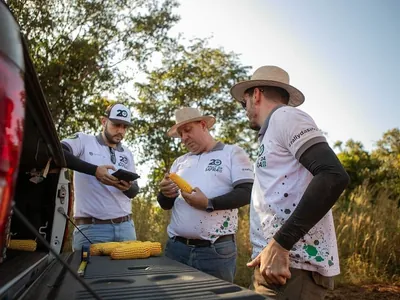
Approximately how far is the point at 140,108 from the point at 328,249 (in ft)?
49.8

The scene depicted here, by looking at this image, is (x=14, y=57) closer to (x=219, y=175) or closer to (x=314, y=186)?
(x=314, y=186)

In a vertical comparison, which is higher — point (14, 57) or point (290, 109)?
point (290, 109)

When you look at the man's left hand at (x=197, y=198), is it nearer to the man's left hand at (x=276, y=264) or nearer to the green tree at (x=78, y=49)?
the man's left hand at (x=276, y=264)

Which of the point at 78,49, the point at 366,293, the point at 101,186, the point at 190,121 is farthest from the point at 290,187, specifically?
the point at 78,49

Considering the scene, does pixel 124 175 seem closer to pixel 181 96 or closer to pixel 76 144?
pixel 76 144

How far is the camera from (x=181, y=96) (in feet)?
56.1

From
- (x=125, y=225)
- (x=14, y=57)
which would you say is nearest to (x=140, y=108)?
(x=125, y=225)

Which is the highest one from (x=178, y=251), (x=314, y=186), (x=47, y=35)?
(x=47, y=35)

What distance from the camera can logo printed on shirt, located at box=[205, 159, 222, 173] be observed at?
3625 mm

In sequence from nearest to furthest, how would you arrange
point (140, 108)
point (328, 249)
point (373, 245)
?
point (328, 249), point (373, 245), point (140, 108)

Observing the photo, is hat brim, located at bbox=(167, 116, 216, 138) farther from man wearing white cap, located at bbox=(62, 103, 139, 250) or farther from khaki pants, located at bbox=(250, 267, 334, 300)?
khaki pants, located at bbox=(250, 267, 334, 300)

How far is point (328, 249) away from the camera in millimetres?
2174

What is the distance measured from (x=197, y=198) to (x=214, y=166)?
0.38 meters

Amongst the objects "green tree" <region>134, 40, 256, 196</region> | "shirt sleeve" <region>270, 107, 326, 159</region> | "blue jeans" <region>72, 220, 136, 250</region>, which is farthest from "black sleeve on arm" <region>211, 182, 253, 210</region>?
"green tree" <region>134, 40, 256, 196</region>
